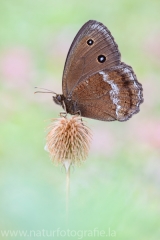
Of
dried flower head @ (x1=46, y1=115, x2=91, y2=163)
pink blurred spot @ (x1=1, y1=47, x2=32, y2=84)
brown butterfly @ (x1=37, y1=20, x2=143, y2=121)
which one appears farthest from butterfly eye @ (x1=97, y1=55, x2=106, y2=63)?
pink blurred spot @ (x1=1, y1=47, x2=32, y2=84)

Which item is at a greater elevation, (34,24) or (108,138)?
(34,24)

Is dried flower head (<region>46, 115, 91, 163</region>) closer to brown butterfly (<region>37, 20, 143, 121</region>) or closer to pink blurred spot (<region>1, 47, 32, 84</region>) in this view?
brown butterfly (<region>37, 20, 143, 121</region>)

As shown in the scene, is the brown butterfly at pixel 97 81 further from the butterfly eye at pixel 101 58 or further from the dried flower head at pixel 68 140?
the dried flower head at pixel 68 140

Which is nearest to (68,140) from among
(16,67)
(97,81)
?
(97,81)

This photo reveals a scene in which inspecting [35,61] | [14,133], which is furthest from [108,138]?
[35,61]

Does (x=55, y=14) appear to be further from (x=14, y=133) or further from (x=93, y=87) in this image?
(x=93, y=87)

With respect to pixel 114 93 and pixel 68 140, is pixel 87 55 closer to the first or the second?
pixel 114 93
